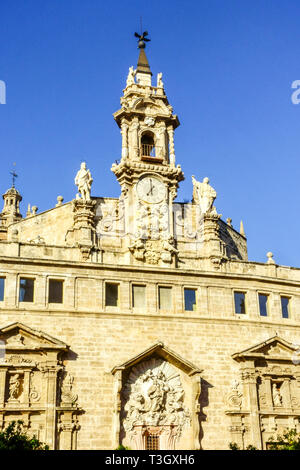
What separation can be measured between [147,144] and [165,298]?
30.3ft

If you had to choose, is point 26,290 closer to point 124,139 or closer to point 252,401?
point 124,139

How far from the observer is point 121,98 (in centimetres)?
4234

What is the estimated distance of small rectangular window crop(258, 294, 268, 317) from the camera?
39.1 meters

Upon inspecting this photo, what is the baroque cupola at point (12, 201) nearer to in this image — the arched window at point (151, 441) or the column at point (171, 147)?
the column at point (171, 147)

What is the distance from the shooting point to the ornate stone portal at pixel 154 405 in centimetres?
3466

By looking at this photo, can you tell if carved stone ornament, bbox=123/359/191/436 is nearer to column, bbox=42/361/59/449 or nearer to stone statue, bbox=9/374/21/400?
column, bbox=42/361/59/449

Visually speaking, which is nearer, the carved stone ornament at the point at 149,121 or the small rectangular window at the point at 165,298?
the small rectangular window at the point at 165,298

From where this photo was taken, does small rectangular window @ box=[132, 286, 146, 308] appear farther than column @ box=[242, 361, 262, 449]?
Yes

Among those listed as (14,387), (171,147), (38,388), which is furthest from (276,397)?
(171,147)

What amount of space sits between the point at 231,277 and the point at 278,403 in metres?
6.63

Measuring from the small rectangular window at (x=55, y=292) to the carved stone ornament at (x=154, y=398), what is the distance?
190 inches

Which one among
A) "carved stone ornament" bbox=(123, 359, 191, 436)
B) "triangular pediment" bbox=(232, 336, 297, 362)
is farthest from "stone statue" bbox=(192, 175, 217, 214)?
"carved stone ornament" bbox=(123, 359, 191, 436)

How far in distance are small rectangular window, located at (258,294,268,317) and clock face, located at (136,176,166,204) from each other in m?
7.26

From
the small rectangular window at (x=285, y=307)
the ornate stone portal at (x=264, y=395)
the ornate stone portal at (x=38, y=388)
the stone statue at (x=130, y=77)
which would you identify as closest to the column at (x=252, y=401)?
the ornate stone portal at (x=264, y=395)
